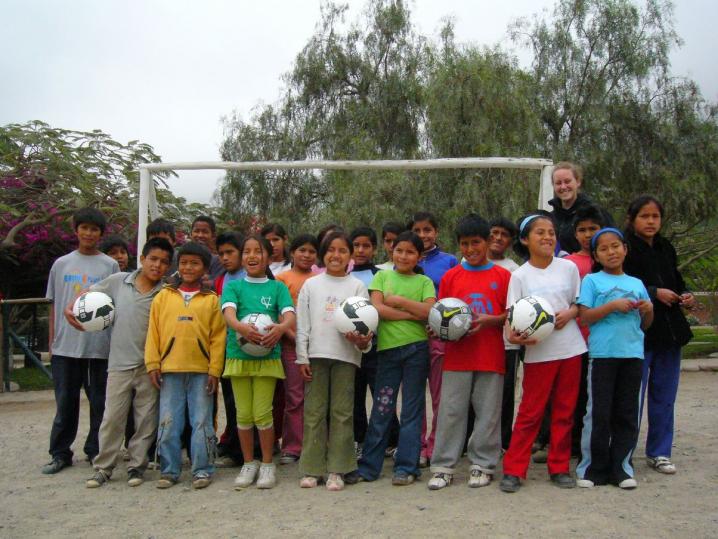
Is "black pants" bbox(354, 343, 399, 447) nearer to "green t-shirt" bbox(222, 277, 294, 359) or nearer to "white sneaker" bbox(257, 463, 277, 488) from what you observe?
"green t-shirt" bbox(222, 277, 294, 359)

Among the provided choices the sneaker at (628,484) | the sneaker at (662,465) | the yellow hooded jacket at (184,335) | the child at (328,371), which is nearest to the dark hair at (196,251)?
the yellow hooded jacket at (184,335)

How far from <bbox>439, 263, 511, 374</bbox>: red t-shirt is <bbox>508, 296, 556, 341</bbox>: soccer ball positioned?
0.29 m

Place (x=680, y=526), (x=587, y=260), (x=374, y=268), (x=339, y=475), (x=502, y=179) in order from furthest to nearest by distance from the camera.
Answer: (x=502, y=179), (x=374, y=268), (x=587, y=260), (x=339, y=475), (x=680, y=526)

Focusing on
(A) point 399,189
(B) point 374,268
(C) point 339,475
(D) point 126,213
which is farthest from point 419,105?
(C) point 339,475

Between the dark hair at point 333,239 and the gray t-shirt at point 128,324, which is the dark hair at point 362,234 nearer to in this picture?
the dark hair at point 333,239

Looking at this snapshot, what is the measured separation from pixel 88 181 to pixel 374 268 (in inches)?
336

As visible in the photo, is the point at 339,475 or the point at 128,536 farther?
the point at 339,475

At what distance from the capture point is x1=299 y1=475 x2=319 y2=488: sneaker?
4.31m

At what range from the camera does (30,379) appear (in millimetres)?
11328

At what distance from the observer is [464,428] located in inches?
173

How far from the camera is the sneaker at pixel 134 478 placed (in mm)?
4492

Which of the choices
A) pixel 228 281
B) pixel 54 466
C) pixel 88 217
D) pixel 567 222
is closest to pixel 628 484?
pixel 567 222

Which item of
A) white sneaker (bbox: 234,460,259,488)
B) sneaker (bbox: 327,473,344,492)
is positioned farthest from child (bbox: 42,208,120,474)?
sneaker (bbox: 327,473,344,492)

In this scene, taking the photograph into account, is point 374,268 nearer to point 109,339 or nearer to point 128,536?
point 109,339
